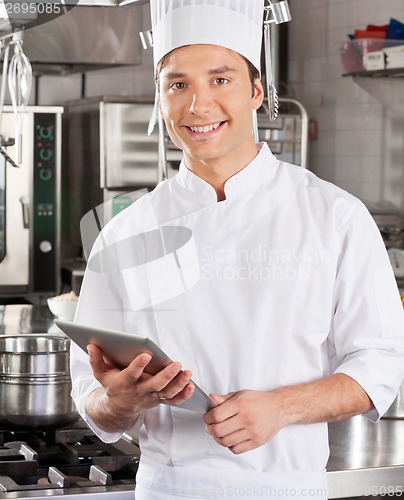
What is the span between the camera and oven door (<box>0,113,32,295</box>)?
5074 millimetres

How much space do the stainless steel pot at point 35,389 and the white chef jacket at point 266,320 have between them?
22.7 inches

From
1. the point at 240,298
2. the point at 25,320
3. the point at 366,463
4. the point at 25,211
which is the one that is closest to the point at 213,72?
the point at 240,298

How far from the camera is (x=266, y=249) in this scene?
140cm

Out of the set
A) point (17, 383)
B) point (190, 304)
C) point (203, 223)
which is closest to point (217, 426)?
point (190, 304)

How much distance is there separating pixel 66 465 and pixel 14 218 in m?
3.37

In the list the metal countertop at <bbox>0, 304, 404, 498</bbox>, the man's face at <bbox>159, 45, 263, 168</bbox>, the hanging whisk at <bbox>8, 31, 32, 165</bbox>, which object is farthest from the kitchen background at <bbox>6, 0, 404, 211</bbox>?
the man's face at <bbox>159, 45, 263, 168</bbox>

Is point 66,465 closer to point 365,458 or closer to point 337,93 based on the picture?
point 365,458

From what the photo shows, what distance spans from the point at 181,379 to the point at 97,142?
4430mm

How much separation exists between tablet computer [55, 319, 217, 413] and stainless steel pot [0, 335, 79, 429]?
2.41 ft

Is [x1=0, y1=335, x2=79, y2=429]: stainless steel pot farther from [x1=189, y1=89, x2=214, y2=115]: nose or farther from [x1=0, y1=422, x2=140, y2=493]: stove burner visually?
[x1=189, y1=89, x2=214, y2=115]: nose

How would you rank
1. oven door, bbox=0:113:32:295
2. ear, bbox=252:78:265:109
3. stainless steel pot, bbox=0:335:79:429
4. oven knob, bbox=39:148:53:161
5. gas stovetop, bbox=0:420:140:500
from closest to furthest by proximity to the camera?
ear, bbox=252:78:265:109
gas stovetop, bbox=0:420:140:500
stainless steel pot, bbox=0:335:79:429
oven door, bbox=0:113:32:295
oven knob, bbox=39:148:53:161

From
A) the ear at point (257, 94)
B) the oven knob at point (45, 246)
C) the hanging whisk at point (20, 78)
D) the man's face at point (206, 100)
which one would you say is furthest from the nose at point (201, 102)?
the oven knob at point (45, 246)

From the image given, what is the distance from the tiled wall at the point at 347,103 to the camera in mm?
5070

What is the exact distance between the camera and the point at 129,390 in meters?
1.25
